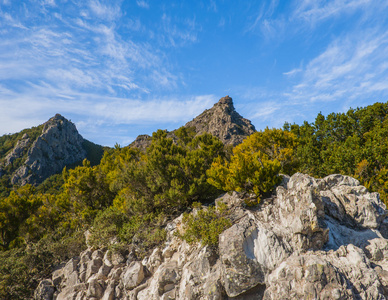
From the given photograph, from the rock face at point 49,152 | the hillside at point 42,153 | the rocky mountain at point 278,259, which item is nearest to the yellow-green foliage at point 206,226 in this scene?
the rocky mountain at point 278,259

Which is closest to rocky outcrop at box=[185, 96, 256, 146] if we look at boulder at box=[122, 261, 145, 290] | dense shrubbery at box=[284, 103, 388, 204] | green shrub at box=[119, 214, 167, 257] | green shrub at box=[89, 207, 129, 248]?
dense shrubbery at box=[284, 103, 388, 204]

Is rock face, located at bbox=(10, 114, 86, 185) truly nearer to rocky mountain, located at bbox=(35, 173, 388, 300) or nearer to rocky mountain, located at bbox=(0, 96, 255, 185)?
rocky mountain, located at bbox=(0, 96, 255, 185)

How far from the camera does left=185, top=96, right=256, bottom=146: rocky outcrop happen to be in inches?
3352

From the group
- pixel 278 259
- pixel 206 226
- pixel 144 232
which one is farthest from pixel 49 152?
pixel 278 259

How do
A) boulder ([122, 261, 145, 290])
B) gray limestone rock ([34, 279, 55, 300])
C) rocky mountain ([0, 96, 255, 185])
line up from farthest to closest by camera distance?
rocky mountain ([0, 96, 255, 185])
gray limestone rock ([34, 279, 55, 300])
boulder ([122, 261, 145, 290])

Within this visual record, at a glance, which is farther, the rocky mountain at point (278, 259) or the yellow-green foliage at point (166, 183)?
the yellow-green foliage at point (166, 183)

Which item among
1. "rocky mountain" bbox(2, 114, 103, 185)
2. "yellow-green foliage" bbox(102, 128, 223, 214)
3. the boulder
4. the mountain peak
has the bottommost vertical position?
the boulder

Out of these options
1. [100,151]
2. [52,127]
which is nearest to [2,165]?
[52,127]

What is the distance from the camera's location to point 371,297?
24.0 feet

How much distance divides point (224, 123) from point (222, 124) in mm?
1062

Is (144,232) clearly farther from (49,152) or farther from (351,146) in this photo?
(49,152)

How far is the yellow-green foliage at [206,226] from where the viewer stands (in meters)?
10.0

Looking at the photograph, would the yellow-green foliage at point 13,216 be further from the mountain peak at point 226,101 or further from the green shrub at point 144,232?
the mountain peak at point 226,101

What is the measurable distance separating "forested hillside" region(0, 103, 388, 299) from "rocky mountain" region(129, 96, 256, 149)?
54.0 meters
